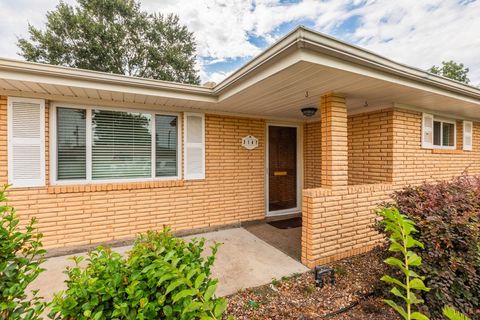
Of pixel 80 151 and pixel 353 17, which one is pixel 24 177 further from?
pixel 353 17

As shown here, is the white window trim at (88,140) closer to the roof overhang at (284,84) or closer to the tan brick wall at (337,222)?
the roof overhang at (284,84)

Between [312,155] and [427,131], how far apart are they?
2.60m

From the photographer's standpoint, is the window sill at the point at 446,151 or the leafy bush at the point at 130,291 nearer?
the leafy bush at the point at 130,291

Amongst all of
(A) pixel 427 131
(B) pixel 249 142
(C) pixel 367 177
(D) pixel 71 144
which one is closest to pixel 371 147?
(C) pixel 367 177

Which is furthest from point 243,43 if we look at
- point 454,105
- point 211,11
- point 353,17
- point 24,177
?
point 24,177

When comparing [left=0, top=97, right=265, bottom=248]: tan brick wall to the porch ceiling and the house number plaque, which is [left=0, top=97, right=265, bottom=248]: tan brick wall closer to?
the house number plaque

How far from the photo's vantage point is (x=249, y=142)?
551 cm

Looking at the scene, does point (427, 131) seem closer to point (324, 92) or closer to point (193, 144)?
point (324, 92)

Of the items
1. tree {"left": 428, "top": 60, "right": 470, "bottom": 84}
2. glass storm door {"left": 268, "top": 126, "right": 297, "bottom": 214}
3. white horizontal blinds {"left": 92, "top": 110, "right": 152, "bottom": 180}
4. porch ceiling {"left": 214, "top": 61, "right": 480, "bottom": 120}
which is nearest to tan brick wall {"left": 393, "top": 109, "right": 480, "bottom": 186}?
porch ceiling {"left": 214, "top": 61, "right": 480, "bottom": 120}

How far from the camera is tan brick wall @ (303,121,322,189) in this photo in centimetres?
605

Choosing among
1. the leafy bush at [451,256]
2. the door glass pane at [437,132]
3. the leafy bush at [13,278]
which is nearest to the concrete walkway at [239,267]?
the leafy bush at [451,256]

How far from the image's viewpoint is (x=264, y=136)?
5734mm

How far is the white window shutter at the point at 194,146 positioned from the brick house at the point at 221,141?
0.02 meters

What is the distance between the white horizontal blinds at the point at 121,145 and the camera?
4.14 meters
